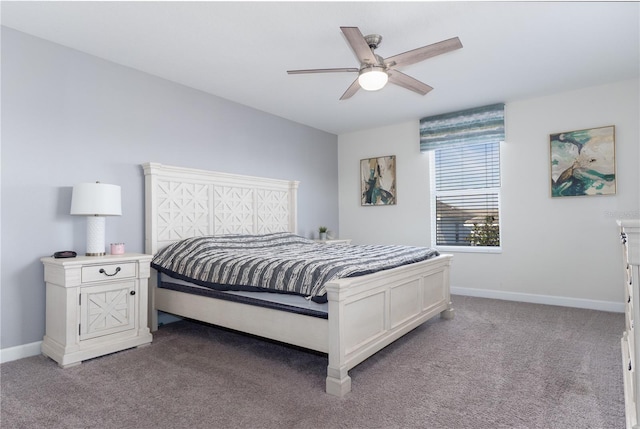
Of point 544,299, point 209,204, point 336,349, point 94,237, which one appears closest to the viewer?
point 336,349

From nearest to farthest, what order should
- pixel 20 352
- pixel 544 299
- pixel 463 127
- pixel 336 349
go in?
pixel 336 349 < pixel 20 352 < pixel 544 299 < pixel 463 127

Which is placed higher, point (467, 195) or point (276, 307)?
point (467, 195)

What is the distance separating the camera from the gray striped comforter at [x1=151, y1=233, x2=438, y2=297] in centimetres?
228

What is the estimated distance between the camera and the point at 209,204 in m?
3.87

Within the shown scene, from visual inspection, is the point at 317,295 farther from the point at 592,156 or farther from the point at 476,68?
the point at 592,156

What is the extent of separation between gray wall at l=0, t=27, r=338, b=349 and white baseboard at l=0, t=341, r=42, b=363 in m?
0.04

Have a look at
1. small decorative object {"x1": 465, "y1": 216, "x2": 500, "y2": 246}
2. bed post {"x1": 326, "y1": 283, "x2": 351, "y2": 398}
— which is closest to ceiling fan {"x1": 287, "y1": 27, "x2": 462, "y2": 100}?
bed post {"x1": 326, "y1": 283, "x2": 351, "y2": 398}

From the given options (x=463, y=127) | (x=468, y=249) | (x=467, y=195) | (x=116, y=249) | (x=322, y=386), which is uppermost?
(x=463, y=127)

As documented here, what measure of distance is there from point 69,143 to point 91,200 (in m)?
0.63

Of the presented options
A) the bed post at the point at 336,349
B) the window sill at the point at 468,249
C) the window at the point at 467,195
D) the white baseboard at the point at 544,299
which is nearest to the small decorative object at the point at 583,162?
the window at the point at 467,195

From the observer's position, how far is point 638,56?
3203 millimetres

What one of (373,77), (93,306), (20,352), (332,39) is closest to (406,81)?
(373,77)

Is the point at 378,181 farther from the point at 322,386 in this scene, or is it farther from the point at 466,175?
the point at 322,386

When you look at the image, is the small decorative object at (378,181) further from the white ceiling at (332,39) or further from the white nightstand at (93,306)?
the white nightstand at (93,306)
